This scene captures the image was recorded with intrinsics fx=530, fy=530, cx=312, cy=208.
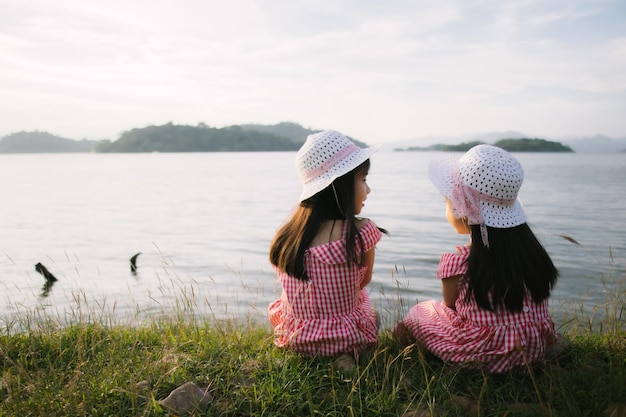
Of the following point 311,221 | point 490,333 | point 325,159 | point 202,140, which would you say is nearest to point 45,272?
point 311,221

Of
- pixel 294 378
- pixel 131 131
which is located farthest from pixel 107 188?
pixel 131 131

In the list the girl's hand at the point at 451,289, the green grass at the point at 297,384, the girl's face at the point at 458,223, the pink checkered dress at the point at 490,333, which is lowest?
the green grass at the point at 297,384

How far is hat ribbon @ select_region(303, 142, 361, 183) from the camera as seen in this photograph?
11.4ft

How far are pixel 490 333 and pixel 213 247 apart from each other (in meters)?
9.06

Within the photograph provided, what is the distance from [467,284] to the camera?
3246 millimetres

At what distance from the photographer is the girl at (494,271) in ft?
10.3

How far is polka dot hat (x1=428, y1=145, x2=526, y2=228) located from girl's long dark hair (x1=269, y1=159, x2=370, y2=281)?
66 cm

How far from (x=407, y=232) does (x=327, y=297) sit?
929 cm

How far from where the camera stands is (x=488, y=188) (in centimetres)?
316

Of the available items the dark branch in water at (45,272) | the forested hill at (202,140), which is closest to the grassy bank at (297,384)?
the dark branch in water at (45,272)

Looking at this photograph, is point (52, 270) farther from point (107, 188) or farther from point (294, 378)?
point (107, 188)

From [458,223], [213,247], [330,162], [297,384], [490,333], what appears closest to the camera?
[297,384]

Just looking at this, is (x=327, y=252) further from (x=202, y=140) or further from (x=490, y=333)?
(x=202, y=140)

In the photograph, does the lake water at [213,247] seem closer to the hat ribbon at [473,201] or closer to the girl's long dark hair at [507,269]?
the girl's long dark hair at [507,269]
